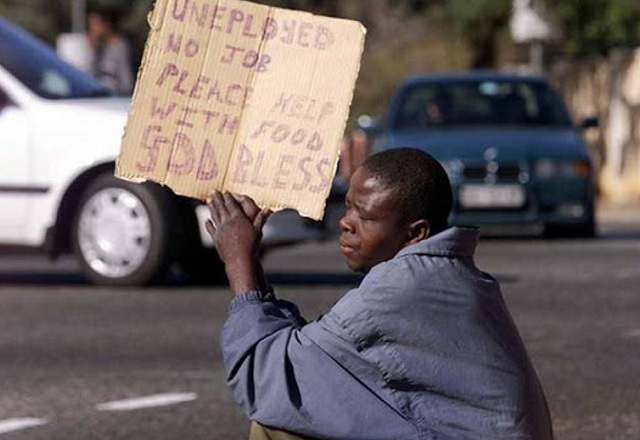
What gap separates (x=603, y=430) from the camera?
9.02 m

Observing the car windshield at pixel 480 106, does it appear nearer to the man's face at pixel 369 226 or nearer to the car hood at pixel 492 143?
the car hood at pixel 492 143

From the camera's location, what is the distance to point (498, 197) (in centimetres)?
1978

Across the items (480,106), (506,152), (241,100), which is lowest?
(506,152)

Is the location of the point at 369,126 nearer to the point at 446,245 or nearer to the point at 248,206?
the point at 248,206

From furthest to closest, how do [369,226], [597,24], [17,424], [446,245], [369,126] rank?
[597,24] → [369,126] → [17,424] → [369,226] → [446,245]

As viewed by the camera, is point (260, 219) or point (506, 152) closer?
point (260, 219)

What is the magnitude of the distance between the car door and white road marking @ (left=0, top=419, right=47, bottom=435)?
17.3ft

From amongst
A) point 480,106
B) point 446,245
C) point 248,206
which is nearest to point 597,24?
point 480,106

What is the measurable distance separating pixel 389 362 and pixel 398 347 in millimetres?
37

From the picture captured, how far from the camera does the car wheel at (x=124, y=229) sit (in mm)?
14211

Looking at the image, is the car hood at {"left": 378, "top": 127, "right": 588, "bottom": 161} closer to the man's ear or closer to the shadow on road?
the shadow on road

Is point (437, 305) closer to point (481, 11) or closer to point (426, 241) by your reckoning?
point (426, 241)

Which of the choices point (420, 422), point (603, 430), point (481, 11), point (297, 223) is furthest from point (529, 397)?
point (481, 11)

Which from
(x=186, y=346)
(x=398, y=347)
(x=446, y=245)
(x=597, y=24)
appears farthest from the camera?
(x=597, y=24)
